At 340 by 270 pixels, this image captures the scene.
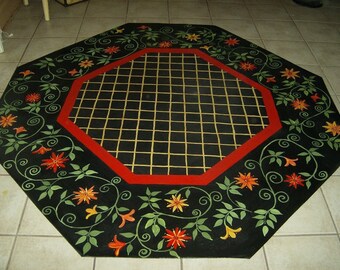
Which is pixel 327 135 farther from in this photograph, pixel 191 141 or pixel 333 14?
pixel 333 14

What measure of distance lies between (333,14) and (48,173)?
3.45m

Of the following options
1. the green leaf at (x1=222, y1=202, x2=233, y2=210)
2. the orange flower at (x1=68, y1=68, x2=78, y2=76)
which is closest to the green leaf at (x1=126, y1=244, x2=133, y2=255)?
the green leaf at (x1=222, y1=202, x2=233, y2=210)

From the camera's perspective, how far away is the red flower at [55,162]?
2023 mm

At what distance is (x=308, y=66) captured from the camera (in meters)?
2.96

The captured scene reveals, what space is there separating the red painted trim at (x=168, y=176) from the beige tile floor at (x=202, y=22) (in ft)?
1.56

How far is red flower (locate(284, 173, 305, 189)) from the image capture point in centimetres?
202

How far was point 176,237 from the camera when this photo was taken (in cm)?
174

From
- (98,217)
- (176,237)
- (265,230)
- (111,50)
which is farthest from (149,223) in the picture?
(111,50)

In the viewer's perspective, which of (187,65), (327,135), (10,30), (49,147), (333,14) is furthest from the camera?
(333,14)

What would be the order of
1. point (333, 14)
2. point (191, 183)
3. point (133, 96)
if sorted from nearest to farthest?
1. point (191, 183)
2. point (133, 96)
3. point (333, 14)

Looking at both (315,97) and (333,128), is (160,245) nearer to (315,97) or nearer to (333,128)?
(333,128)

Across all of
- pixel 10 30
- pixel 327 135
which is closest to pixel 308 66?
pixel 327 135

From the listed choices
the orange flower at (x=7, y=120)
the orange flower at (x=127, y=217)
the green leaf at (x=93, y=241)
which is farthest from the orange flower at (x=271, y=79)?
the orange flower at (x=7, y=120)

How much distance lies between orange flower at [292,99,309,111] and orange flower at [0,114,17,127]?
201cm
